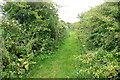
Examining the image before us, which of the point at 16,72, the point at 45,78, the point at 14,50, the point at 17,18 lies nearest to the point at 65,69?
the point at 45,78

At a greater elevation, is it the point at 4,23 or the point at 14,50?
the point at 4,23

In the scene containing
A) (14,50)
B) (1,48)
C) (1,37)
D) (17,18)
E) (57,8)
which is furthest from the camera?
(57,8)

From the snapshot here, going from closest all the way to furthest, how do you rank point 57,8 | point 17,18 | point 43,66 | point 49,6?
point 43,66, point 17,18, point 49,6, point 57,8

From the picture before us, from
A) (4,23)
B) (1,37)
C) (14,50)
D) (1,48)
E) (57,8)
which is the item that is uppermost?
(57,8)

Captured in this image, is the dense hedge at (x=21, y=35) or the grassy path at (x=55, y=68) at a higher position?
the dense hedge at (x=21, y=35)

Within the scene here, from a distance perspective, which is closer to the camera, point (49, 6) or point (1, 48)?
point (1, 48)

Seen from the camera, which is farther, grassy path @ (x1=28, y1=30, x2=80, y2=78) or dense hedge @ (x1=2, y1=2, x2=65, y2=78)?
grassy path @ (x1=28, y1=30, x2=80, y2=78)

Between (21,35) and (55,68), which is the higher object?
(21,35)

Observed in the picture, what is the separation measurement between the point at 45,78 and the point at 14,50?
54.4 inches

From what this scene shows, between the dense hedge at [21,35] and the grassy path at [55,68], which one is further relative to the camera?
the grassy path at [55,68]

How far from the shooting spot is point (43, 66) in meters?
3.97

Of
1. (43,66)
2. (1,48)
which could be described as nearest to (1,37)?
(1,48)

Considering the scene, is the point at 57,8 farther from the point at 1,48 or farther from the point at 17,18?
the point at 1,48

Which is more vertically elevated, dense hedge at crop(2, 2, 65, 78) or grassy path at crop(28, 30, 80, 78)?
dense hedge at crop(2, 2, 65, 78)
